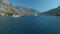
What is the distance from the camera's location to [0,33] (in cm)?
4788

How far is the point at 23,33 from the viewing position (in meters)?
50.6

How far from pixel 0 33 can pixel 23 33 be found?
807cm
